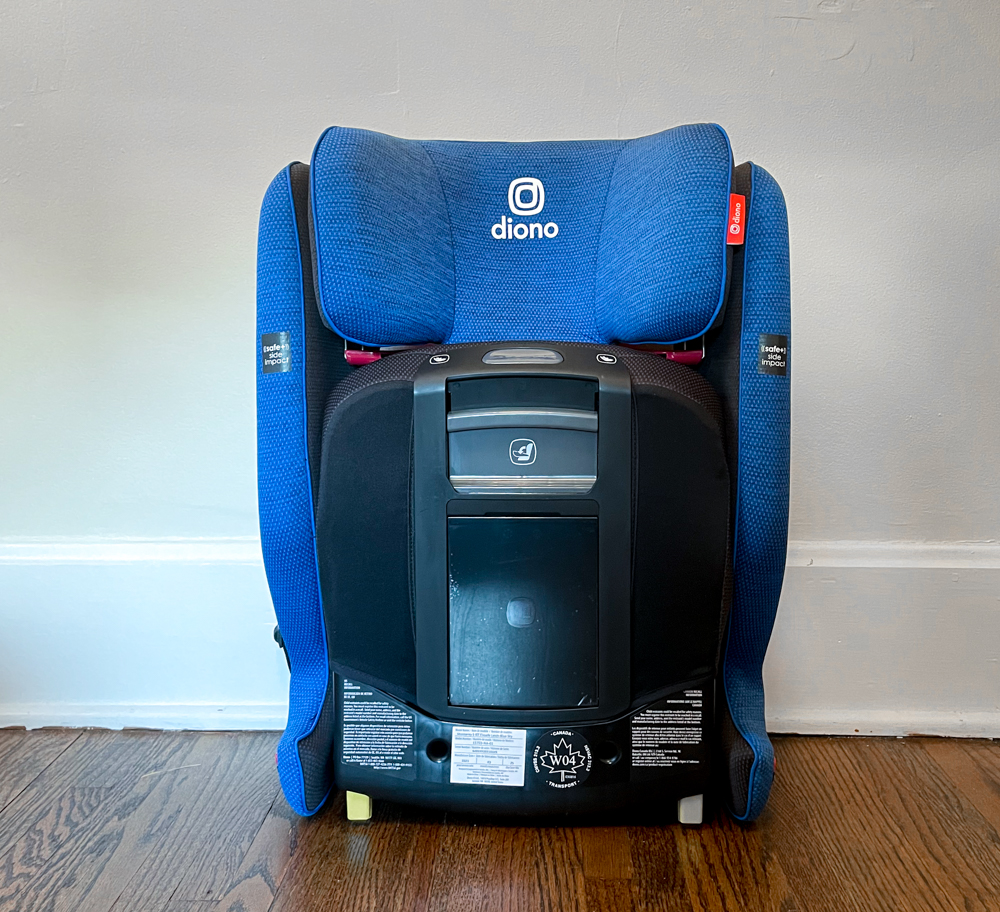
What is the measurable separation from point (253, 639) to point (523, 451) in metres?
0.70

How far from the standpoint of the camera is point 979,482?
1.38 meters

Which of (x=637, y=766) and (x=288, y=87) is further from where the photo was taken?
(x=288, y=87)

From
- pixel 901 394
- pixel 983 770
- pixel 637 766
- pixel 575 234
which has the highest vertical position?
pixel 575 234

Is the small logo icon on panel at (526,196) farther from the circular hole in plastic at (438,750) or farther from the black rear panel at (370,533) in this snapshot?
the circular hole in plastic at (438,750)

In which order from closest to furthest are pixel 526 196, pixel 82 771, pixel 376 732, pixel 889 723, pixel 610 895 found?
pixel 610 895 < pixel 376 732 < pixel 526 196 < pixel 82 771 < pixel 889 723

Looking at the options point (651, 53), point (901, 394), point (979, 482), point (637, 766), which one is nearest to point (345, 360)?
point (637, 766)

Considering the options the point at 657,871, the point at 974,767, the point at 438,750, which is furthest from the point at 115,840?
the point at 974,767

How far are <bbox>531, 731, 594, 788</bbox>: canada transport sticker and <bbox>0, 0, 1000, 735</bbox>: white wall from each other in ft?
1.75

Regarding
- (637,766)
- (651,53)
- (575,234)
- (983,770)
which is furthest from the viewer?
→ (651,53)

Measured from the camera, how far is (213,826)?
3.50 ft

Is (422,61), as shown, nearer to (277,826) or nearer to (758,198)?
(758,198)

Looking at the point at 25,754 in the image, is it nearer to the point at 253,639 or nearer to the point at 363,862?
the point at 253,639

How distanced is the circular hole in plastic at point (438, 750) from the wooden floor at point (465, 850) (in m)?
0.11

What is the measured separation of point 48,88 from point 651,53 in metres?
0.98
